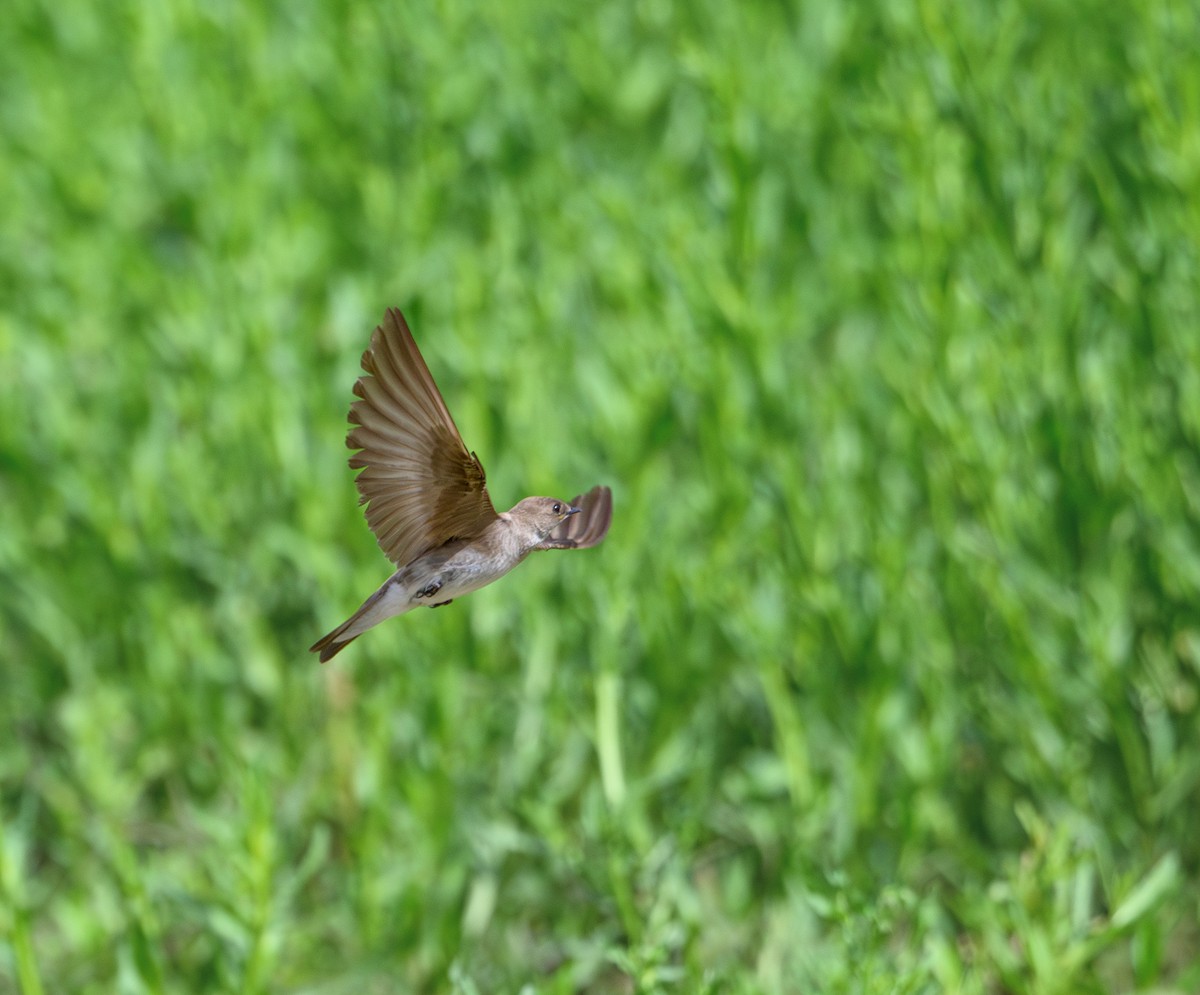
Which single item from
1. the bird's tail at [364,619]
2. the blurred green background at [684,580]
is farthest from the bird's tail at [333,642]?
the blurred green background at [684,580]

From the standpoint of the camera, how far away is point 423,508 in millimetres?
1222

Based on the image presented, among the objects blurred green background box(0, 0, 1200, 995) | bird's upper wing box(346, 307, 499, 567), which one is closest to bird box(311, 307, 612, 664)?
bird's upper wing box(346, 307, 499, 567)

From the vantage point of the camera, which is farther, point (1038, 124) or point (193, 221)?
point (193, 221)

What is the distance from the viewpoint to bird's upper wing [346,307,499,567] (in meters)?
1.12

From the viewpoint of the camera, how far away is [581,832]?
11.3 ft

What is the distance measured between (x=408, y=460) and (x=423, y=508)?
0.04m

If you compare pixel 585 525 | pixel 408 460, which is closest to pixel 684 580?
pixel 585 525

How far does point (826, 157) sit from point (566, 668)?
194cm

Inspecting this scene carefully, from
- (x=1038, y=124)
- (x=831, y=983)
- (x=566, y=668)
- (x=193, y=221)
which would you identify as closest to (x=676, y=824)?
(x=831, y=983)

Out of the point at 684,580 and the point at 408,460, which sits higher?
the point at 408,460

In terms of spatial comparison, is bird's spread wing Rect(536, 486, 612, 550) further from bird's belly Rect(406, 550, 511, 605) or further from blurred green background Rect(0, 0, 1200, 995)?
blurred green background Rect(0, 0, 1200, 995)

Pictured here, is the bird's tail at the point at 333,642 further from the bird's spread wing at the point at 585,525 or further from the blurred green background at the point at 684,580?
the blurred green background at the point at 684,580

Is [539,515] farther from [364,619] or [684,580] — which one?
[684,580]

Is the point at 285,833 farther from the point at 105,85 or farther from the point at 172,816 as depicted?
the point at 105,85
